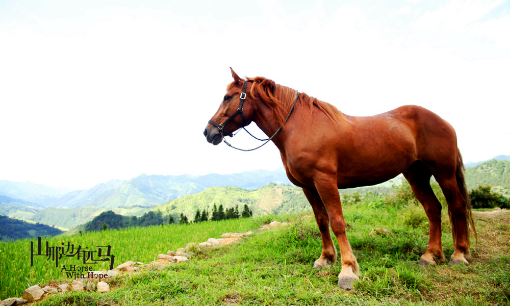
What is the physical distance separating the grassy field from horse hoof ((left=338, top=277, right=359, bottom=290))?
0.28 feet

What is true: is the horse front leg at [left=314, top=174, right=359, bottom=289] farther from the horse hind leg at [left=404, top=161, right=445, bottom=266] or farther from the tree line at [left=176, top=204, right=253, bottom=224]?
the tree line at [left=176, top=204, right=253, bottom=224]

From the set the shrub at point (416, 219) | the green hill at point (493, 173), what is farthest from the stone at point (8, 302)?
the green hill at point (493, 173)

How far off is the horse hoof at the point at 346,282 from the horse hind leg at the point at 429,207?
1669 millimetres

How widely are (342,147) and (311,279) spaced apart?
171cm

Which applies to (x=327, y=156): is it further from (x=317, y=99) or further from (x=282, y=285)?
(x=282, y=285)

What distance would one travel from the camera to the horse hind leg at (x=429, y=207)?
3773 mm

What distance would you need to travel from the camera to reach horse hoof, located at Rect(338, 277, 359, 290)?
9.00 feet

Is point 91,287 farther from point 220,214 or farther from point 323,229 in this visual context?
point 220,214

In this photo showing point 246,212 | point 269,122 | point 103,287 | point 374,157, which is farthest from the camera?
point 246,212

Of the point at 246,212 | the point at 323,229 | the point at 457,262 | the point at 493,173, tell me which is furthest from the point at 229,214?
the point at 493,173

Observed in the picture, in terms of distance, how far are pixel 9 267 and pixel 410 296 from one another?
5.83 m

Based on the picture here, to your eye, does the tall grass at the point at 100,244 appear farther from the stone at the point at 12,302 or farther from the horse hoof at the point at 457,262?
the horse hoof at the point at 457,262

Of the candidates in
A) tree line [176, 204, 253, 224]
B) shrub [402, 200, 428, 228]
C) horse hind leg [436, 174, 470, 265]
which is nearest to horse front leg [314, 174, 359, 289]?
horse hind leg [436, 174, 470, 265]

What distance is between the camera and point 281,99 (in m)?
3.54
